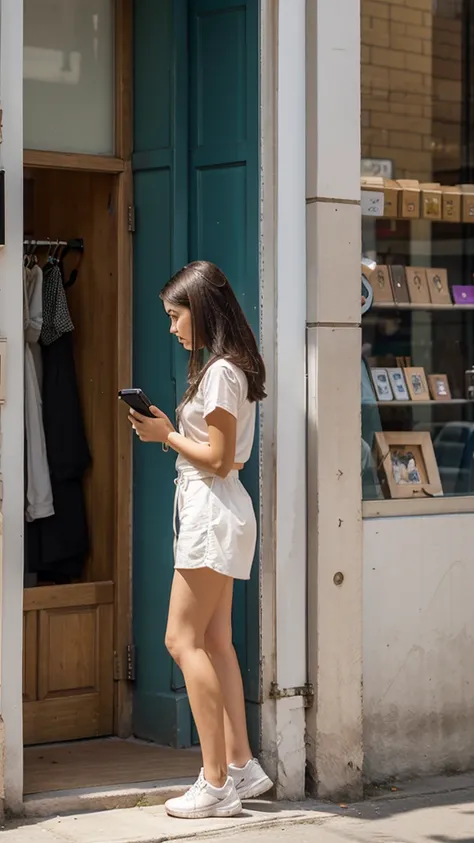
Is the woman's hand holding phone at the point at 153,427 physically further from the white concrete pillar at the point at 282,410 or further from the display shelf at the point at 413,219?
the display shelf at the point at 413,219

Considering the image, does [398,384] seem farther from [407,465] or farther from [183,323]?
[183,323]

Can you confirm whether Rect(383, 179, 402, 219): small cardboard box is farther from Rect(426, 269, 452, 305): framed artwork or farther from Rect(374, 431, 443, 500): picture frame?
Rect(374, 431, 443, 500): picture frame

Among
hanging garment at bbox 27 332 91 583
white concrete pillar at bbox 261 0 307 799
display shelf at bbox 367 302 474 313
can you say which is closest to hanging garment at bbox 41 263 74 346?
hanging garment at bbox 27 332 91 583

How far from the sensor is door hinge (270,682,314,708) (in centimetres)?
625

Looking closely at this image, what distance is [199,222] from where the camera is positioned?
6.69 metres

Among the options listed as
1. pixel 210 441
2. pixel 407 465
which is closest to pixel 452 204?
pixel 407 465

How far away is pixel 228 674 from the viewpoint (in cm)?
604

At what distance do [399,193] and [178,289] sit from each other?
1.66 meters

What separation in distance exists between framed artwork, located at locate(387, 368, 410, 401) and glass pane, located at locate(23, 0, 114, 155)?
1.71 metres

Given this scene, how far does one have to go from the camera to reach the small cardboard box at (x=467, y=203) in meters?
7.26

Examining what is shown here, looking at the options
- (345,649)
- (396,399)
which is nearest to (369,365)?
(396,399)

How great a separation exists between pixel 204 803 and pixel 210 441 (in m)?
1.45

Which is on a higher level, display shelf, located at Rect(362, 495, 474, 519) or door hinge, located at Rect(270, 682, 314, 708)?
display shelf, located at Rect(362, 495, 474, 519)

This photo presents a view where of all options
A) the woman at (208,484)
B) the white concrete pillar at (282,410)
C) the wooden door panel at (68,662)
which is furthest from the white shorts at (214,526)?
the wooden door panel at (68,662)
